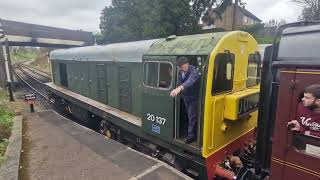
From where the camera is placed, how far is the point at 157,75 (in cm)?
558

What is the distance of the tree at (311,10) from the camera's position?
98.1 ft

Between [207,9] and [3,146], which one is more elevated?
[207,9]

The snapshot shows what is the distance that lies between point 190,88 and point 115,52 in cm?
380

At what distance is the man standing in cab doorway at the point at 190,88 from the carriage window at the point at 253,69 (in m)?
1.88

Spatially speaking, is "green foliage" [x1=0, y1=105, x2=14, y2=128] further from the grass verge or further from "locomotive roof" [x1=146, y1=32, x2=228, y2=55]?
"locomotive roof" [x1=146, y1=32, x2=228, y2=55]

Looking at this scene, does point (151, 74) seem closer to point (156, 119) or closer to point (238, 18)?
point (156, 119)

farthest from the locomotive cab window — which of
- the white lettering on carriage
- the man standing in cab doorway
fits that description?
the white lettering on carriage

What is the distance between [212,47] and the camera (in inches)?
188

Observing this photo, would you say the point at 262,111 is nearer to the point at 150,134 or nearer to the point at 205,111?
the point at 205,111

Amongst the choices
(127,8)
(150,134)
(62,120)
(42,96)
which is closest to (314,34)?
(150,134)

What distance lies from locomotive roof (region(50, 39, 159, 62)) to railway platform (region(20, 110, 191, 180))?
7.52ft

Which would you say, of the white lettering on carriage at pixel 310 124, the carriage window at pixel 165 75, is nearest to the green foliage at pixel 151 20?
the carriage window at pixel 165 75

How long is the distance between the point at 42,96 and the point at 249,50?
15.2 meters

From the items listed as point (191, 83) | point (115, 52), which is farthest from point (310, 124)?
point (115, 52)
